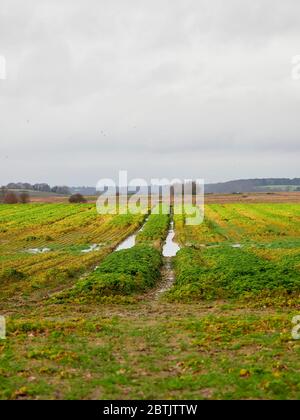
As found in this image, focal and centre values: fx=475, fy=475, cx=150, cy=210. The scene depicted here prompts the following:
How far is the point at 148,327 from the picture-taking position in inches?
650

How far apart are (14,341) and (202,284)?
1028cm

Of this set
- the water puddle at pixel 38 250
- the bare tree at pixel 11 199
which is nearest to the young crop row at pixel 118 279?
the water puddle at pixel 38 250

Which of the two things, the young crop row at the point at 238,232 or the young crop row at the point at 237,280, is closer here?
the young crop row at the point at 237,280

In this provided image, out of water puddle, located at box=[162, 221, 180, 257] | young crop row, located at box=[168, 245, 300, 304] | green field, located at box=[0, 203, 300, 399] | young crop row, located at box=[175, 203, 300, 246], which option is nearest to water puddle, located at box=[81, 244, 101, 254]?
green field, located at box=[0, 203, 300, 399]

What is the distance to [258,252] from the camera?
34062 mm

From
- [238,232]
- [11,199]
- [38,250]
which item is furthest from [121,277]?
[11,199]

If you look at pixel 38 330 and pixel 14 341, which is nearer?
pixel 14 341

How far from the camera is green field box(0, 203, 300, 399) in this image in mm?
11008

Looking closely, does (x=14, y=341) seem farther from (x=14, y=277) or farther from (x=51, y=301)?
(x=14, y=277)

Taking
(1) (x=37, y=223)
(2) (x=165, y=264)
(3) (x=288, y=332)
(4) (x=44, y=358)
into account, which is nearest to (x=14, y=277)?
(2) (x=165, y=264)

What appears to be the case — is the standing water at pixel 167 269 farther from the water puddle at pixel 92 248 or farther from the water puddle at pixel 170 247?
the water puddle at pixel 92 248

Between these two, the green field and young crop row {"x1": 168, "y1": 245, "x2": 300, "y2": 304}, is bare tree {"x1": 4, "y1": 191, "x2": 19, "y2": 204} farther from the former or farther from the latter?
young crop row {"x1": 168, "y1": 245, "x2": 300, "y2": 304}

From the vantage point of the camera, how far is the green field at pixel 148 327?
11.0 meters
